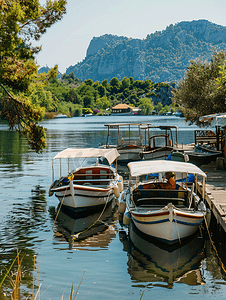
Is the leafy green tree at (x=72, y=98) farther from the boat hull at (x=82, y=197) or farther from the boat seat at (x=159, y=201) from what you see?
the boat seat at (x=159, y=201)

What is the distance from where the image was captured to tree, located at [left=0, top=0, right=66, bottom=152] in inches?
578

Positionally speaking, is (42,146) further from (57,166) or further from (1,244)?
(57,166)

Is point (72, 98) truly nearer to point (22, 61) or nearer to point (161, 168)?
point (22, 61)

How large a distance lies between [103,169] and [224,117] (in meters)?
7.48

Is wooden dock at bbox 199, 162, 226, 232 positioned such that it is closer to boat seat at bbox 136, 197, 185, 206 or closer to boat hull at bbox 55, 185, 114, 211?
boat seat at bbox 136, 197, 185, 206

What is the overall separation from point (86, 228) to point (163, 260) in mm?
4197

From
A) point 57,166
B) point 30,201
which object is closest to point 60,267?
point 30,201

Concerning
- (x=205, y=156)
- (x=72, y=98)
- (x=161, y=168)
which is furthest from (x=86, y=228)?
(x=72, y=98)

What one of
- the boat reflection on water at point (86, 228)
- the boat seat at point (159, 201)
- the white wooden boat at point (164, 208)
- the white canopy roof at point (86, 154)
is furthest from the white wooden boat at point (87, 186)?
the boat seat at point (159, 201)

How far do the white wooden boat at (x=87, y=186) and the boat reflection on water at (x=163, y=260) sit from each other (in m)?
3.28

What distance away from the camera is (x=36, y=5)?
16688 mm

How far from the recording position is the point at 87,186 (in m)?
15.1

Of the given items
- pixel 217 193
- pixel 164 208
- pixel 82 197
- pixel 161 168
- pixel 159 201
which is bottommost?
pixel 82 197

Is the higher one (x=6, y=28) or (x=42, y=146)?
(x=6, y=28)
